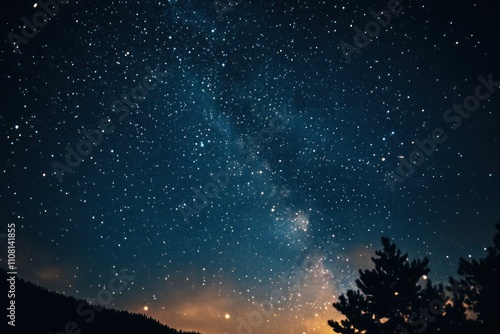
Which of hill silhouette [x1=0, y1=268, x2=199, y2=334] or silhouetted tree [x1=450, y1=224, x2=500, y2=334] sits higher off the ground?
silhouetted tree [x1=450, y1=224, x2=500, y2=334]

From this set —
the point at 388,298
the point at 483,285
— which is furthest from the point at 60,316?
the point at 483,285

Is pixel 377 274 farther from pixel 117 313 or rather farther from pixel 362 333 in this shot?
pixel 117 313

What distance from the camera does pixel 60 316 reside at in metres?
8.72

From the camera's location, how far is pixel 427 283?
8.20m

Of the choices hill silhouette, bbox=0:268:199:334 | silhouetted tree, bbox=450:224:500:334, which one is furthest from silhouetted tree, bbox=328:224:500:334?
hill silhouette, bbox=0:268:199:334

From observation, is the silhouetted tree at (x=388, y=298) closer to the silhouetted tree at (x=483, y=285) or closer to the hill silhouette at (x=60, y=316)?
the silhouetted tree at (x=483, y=285)

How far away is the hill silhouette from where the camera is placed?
8.01 m

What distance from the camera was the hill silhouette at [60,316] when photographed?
801cm

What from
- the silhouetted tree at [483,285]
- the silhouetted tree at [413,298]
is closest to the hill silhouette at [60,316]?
the silhouetted tree at [413,298]

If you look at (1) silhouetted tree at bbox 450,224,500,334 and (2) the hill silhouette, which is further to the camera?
(2) the hill silhouette

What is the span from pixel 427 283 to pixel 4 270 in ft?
45.4

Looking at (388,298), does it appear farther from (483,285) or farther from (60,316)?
(60,316)

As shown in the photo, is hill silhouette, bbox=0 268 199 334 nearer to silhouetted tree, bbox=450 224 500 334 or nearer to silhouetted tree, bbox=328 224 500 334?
silhouetted tree, bbox=328 224 500 334

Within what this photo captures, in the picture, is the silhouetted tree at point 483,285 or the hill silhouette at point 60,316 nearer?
the silhouetted tree at point 483,285
